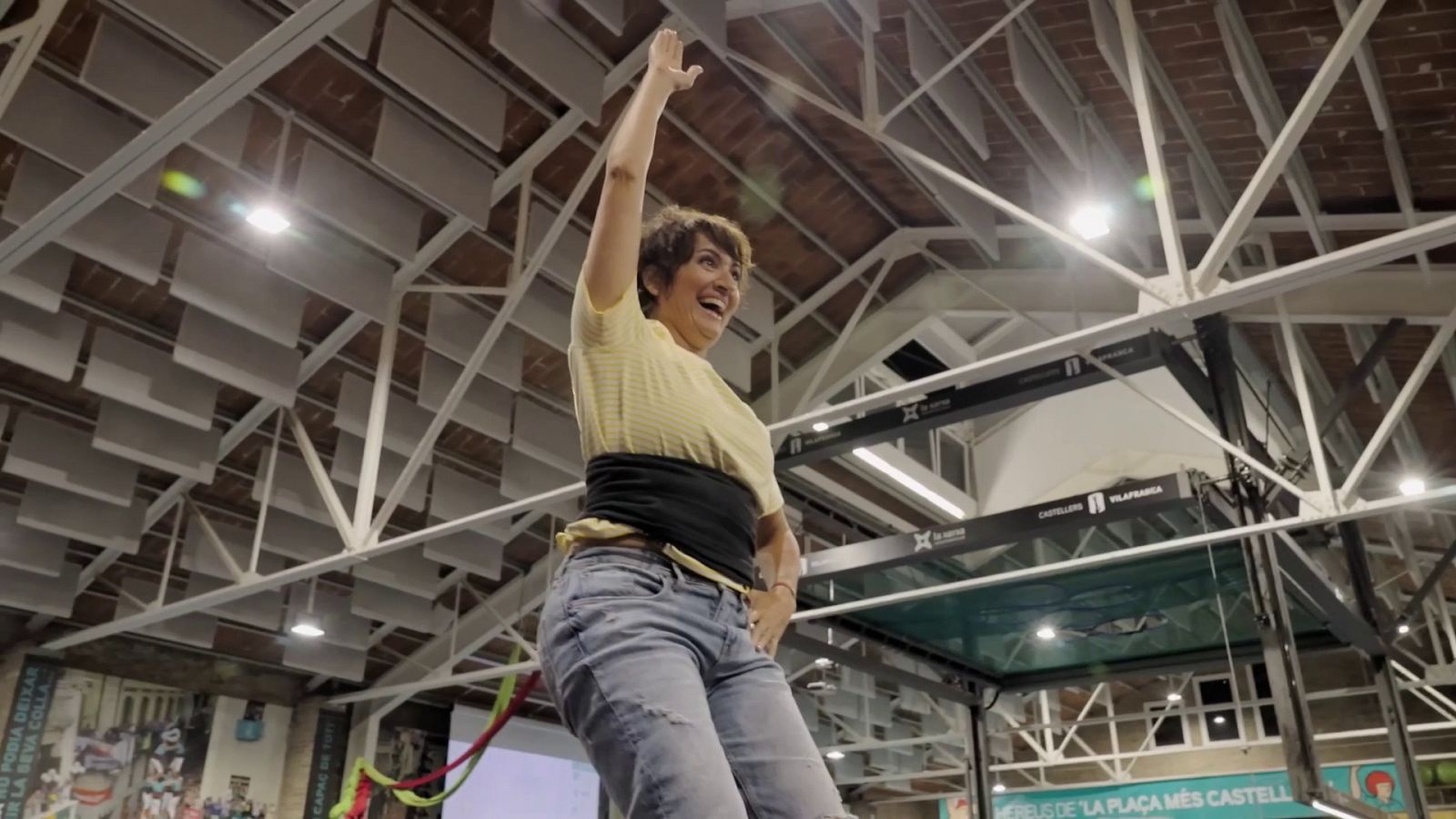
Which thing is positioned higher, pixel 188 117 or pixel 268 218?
pixel 268 218

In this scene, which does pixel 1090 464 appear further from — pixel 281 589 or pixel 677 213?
pixel 677 213

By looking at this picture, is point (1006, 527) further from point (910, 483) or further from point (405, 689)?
point (405, 689)

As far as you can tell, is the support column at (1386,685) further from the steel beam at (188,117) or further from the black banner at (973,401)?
the steel beam at (188,117)

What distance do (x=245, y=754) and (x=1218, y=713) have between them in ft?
41.0

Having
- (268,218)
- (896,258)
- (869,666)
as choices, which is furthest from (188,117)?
(869,666)

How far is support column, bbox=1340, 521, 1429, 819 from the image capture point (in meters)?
6.34

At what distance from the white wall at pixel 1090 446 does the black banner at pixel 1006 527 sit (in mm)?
2167

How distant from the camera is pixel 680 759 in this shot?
104cm

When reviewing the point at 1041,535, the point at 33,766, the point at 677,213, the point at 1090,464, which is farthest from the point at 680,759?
the point at 33,766

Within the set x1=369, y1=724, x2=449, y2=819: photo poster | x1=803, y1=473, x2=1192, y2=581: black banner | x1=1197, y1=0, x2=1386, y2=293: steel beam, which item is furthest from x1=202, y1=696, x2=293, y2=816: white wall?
x1=1197, y1=0, x2=1386, y2=293: steel beam

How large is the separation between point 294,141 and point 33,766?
607 centimetres

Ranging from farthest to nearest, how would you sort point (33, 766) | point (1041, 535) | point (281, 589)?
point (281, 589) → point (33, 766) → point (1041, 535)

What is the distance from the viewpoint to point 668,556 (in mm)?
1216

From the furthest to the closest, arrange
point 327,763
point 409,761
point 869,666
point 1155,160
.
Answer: point 409,761
point 327,763
point 869,666
point 1155,160
